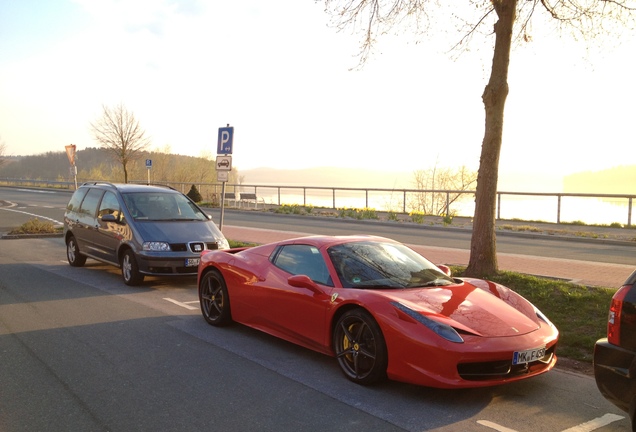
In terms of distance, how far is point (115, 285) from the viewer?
33.6 ft

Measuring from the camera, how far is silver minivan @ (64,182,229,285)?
9867 mm

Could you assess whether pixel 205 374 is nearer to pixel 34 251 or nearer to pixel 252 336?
pixel 252 336

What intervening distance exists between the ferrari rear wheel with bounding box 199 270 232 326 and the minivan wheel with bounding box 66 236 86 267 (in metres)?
5.49

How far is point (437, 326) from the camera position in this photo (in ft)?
15.9

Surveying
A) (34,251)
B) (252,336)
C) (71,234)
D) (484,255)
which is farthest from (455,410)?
(34,251)

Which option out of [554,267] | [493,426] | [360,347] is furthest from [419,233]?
[493,426]

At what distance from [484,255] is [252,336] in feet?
14.6

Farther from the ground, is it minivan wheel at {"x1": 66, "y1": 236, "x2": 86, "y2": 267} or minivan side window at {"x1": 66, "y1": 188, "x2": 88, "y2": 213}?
minivan side window at {"x1": 66, "y1": 188, "x2": 88, "y2": 213}

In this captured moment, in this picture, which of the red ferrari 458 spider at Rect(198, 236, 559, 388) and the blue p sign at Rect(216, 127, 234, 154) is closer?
the red ferrari 458 spider at Rect(198, 236, 559, 388)

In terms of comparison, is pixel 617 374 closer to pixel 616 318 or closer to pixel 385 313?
pixel 616 318

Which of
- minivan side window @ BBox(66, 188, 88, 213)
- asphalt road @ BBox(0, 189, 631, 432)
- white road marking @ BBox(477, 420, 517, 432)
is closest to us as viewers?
white road marking @ BBox(477, 420, 517, 432)

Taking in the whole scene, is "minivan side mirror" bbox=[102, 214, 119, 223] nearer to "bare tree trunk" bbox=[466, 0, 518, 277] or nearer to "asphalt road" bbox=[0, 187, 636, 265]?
"bare tree trunk" bbox=[466, 0, 518, 277]

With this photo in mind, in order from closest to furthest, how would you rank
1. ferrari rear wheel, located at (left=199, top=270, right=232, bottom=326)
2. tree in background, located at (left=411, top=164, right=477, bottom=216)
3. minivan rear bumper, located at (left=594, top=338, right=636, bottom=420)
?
1. minivan rear bumper, located at (left=594, top=338, right=636, bottom=420)
2. ferrari rear wheel, located at (left=199, top=270, right=232, bottom=326)
3. tree in background, located at (left=411, top=164, right=477, bottom=216)

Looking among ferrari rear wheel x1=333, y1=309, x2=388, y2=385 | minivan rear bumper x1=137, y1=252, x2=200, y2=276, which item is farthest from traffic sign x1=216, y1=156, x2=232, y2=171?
ferrari rear wheel x1=333, y1=309, x2=388, y2=385
